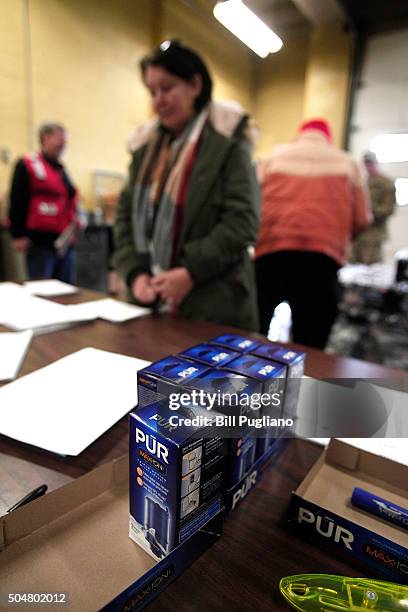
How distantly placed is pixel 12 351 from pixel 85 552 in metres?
0.55

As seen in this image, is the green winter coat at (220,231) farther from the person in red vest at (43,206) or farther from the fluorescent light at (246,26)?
the person in red vest at (43,206)

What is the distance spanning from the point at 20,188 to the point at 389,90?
15.9 ft

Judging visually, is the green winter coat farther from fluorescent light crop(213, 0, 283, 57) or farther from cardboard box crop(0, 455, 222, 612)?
cardboard box crop(0, 455, 222, 612)

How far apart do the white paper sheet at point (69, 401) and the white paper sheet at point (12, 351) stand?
4cm

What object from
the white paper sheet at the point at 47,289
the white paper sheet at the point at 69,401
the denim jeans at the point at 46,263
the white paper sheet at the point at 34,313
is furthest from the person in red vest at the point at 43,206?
the white paper sheet at the point at 69,401

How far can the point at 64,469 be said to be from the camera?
0.44 m

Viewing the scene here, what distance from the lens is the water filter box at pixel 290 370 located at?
0.44m

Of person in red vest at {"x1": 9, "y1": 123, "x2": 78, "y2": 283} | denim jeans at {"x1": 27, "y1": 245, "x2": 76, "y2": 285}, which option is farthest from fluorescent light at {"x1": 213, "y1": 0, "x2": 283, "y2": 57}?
denim jeans at {"x1": 27, "y1": 245, "x2": 76, "y2": 285}

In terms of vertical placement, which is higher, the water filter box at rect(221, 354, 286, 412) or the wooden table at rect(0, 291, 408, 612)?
the water filter box at rect(221, 354, 286, 412)

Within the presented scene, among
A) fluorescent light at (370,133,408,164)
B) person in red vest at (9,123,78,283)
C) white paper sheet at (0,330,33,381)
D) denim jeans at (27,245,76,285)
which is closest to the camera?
white paper sheet at (0,330,33,381)

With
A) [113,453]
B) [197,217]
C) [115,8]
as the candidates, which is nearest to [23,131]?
[115,8]

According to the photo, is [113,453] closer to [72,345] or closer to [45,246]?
[72,345]

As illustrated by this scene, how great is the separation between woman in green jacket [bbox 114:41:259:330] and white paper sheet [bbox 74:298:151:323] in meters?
0.05

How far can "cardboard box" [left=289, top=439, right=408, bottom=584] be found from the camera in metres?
0.33
